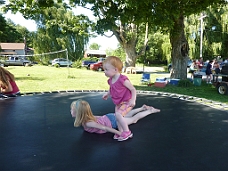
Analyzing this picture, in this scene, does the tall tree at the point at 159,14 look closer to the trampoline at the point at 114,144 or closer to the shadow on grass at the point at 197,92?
the shadow on grass at the point at 197,92

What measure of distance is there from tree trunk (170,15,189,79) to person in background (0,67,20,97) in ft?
17.0

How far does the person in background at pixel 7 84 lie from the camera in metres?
3.60

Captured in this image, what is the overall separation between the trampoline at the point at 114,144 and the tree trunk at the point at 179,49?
4685 mm

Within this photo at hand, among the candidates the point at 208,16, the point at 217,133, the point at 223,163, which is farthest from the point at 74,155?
the point at 208,16

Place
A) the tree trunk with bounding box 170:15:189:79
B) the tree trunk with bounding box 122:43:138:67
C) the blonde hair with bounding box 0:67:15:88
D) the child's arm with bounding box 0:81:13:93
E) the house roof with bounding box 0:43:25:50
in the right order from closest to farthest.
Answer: the blonde hair with bounding box 0:67:15:88, the child's arm with bounding box 0:81:13:93, the tree trunk with bounding box 170:15:189:79, the tree trunk with bounding box 122:43:138:67, the house roof with bounding box 0:43:25:50

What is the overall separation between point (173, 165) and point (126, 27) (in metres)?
12.2

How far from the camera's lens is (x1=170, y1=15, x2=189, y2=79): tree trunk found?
725 centimetres

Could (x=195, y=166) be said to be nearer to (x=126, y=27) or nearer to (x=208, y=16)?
(x=126, y=27)

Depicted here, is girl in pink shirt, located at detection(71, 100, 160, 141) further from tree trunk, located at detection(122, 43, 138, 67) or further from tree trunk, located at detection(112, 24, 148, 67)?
tree trunk, located at detection(122, 43, 138, 67)

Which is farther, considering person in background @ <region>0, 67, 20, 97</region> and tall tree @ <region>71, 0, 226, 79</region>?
tall tree @ <region>71, 0, 226, 79</region>

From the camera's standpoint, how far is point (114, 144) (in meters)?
1.82

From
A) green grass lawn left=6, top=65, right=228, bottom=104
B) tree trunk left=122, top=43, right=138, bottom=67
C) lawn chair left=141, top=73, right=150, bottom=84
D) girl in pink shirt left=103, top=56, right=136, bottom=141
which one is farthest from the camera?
tree trunk left=122, top=43, right=138, bottom=67

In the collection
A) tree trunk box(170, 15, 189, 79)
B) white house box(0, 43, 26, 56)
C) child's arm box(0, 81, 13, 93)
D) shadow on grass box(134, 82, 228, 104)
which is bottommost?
shadow on grass box(134, 82, 228, 104)

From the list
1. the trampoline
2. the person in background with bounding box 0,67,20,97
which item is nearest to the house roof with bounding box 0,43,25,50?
the person in background with bounding box 0,67,20,97
